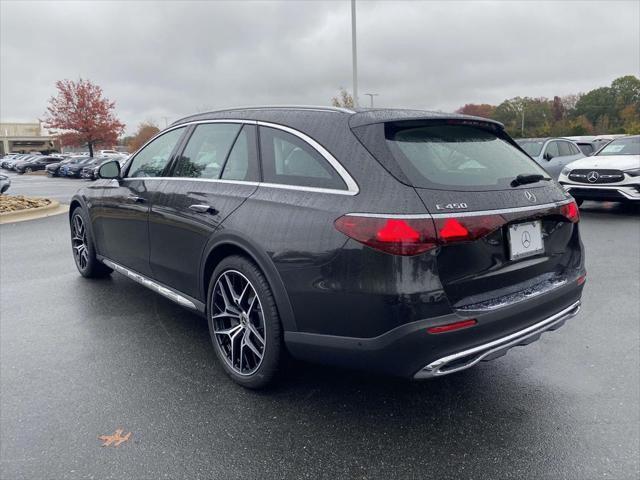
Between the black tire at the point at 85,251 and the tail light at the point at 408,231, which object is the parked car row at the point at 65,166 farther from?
the tail light at the point at 408,231

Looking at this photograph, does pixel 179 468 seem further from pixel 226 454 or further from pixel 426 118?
pixel 426 118

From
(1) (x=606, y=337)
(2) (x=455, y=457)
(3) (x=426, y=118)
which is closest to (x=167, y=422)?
(2) (x=455, y=457)

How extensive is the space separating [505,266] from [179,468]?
191 cm

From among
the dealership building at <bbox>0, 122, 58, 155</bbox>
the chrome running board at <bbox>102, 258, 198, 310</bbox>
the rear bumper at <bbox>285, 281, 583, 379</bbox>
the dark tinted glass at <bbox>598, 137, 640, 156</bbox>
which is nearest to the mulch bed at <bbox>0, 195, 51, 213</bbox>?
the chrome running board at <bbox>102, 258, 198, 310</bbox>

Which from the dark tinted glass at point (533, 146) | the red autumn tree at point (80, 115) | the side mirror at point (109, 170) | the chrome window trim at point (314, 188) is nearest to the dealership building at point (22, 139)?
the red autumn tree at point (80, 115)

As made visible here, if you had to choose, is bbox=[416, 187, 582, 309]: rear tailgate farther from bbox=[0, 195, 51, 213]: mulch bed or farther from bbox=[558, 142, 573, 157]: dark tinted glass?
bbox=[558, 142, 573, 157]: dark tinted glass

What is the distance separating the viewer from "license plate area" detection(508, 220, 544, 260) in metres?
2.71

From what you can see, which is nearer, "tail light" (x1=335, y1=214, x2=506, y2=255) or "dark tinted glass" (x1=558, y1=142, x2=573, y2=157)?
"tail light" (x1=335, y1=214, x2=506, y2=255)

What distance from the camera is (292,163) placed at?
301 centimetres

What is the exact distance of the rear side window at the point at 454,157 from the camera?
8.69 ft

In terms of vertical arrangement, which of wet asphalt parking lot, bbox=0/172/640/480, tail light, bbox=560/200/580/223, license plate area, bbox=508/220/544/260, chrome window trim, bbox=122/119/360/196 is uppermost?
chrome window trim, bbox=122/119/360/196

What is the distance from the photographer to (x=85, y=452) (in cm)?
262

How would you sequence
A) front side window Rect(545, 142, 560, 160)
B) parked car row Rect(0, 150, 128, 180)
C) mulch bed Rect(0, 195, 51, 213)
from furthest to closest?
parked car row Rect(0, 150, 128, 180), front side window Rect(545, 142, 560, 160), mulch bed Rect(0, 195, 51, 213)

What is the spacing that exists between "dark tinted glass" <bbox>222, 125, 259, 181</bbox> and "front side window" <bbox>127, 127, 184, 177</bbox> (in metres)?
0.89
